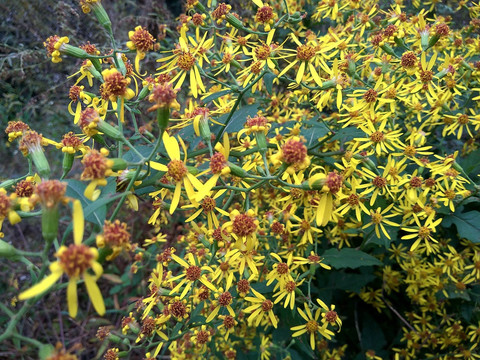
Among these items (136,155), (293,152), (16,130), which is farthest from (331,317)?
(16,130)

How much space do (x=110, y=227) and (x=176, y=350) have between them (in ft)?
5.15

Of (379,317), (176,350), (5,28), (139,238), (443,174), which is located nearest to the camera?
(443,174)

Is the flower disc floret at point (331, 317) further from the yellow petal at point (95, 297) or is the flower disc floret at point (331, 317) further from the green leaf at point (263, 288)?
the yellow petal at point (95, 297)

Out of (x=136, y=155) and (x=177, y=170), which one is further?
(x=136, y=155)

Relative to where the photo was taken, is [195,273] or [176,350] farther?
[176,350]

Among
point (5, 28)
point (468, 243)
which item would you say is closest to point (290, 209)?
point (468, 243)

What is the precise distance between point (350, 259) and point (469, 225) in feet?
2.23

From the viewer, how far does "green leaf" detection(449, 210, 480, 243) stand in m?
2.06

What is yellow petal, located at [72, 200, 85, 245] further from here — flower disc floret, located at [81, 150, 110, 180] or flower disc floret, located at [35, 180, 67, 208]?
flower disc floret, located at [81, 150, 110, 180]

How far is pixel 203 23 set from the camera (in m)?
2.43

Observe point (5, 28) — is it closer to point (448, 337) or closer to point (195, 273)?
point (195, 273)

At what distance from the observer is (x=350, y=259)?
210 cm

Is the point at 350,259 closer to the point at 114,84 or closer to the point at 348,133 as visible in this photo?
the point at 348,133

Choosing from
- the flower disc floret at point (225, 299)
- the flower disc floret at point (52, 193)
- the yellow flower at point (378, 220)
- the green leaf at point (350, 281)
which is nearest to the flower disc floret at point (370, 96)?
the yellow flower at point (378, 220)
